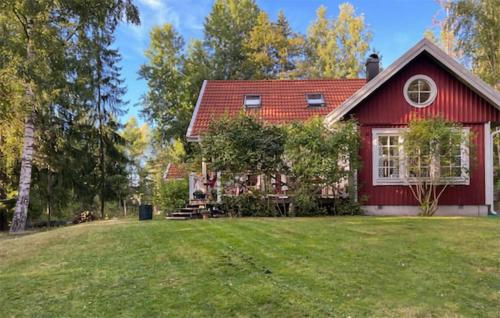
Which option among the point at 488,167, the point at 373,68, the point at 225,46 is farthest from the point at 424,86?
the point at 225,46

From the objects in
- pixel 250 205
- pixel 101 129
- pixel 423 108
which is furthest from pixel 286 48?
pixel 250 205

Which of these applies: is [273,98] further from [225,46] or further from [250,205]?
[225,46]

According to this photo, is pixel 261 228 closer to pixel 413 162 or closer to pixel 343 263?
pixel 343 263

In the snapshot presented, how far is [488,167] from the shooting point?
1148cm

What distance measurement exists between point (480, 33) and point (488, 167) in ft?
35.4

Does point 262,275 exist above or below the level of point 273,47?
below

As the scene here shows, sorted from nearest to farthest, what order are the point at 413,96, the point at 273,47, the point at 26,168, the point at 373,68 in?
the point at 413,96
the point at 26,168
the point at 373,68
the point at 273,47

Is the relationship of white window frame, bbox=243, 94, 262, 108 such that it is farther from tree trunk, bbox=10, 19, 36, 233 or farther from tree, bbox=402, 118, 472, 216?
tree trunk, bbox=10, 19, 36, 233

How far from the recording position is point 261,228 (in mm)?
8039

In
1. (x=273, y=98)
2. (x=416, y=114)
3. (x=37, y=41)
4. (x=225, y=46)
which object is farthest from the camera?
(x=225, y=46)

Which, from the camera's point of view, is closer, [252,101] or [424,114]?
[424,114]

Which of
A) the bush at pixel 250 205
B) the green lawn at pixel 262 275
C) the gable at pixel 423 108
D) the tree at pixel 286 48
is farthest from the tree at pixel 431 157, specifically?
the tree at pixel 286 48

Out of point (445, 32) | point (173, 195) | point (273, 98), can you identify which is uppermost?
point (445, 32)

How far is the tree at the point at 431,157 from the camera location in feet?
34.5
